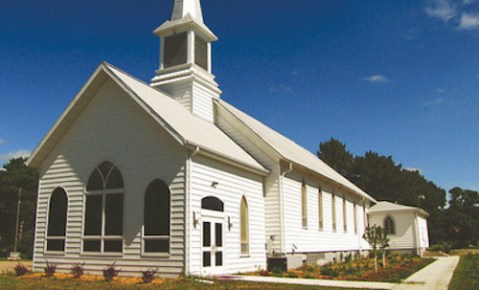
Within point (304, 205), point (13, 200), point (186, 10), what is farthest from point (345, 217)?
point (13, 200)

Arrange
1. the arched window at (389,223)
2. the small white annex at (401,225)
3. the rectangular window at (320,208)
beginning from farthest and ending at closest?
the arched window at (389,223) < the small white annex at (401,225) < the rectangular window at (320,208)

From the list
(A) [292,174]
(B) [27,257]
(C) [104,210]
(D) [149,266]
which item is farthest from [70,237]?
(B) [27,257]

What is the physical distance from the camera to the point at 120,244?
16.6 metres

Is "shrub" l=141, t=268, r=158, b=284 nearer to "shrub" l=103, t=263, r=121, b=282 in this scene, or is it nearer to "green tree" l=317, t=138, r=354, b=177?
"shrub" l=103, t=263, r=121, b=282

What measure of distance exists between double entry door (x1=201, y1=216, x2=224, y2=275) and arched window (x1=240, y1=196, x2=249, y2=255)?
194cm

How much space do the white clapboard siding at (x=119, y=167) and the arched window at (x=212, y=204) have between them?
126 centimetres

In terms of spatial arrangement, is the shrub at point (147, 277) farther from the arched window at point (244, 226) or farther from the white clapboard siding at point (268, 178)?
the white clapboard siding at point (268, 178)

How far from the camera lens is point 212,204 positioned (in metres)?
17.2

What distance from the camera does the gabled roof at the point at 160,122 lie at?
16.3 m

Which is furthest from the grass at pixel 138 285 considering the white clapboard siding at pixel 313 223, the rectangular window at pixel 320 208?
the rectangular window at pixel 320 208

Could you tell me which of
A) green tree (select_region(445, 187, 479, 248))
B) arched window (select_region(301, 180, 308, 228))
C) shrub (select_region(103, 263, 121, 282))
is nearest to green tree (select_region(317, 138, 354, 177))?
green tree (select_region(445, 187, 479, 248))

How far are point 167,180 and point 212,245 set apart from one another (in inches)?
118

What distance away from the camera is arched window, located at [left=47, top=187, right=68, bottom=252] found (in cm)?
1819

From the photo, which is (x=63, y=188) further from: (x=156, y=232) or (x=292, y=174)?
(x=292, y=174)
